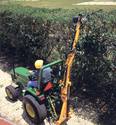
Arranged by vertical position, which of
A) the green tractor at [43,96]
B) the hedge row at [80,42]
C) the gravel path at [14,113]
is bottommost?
the gravel path at [14,113]

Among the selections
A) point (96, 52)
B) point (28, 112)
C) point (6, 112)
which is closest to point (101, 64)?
point (96, 52)

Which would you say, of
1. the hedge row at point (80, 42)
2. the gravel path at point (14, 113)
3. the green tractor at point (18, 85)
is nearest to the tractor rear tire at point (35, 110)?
the gravel path at point (14, 113)

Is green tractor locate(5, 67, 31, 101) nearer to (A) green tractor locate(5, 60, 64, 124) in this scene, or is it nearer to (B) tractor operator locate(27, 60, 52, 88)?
(A) green tractor locate(5, 60, 64, 124)

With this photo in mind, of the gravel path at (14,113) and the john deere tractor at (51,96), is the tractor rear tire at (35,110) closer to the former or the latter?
the john deere tractor at (51,96)

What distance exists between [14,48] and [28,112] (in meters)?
4.90

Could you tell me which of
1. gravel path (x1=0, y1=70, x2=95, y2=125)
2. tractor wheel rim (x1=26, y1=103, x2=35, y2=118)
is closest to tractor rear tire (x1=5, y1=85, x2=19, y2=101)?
gravel path (x1=0, y1=70, x2=95, y2=125)

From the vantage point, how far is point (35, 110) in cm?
768

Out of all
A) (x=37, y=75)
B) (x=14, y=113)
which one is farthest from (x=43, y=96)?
(x=14, y=113)

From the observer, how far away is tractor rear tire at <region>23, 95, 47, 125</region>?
7605mm

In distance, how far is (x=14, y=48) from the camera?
493 inches

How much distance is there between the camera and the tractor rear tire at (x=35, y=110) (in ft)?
25.0

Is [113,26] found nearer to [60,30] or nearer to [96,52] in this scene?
[96,52]

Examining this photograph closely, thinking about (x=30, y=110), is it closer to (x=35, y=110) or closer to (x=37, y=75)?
(x=35, y=110)

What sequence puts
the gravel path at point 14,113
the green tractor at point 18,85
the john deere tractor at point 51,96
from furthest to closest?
1. the green tractor at point 18,85
2. the gravel path at point 14,113
3. the john deere tractor at point 51,96
